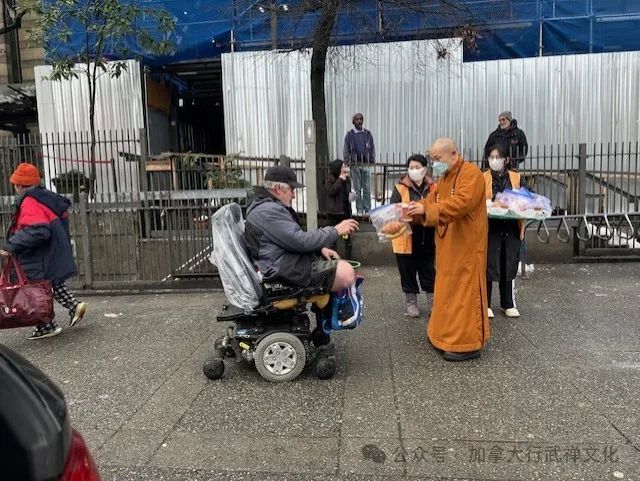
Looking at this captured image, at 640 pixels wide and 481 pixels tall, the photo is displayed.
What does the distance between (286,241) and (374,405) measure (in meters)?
1.27

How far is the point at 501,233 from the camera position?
539cm

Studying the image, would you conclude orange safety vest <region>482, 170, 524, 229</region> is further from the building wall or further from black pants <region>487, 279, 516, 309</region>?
the building wall

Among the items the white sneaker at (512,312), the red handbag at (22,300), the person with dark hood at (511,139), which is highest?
the person with dark hood at (511,139)

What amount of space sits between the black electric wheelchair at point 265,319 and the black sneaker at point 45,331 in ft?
7.31

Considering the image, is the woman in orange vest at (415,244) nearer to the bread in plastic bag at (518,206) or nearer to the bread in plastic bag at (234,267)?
the bread in plastic bag at (518,206)

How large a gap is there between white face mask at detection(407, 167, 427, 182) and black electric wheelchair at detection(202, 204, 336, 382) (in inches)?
79.5

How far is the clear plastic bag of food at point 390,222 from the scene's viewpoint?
171 inches

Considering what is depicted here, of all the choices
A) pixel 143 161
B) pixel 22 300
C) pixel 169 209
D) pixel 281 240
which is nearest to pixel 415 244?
pixel 281 240

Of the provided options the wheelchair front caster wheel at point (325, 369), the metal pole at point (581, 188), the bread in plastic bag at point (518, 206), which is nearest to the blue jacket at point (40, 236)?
the wheelchair front caster wheel at point (325, 369)

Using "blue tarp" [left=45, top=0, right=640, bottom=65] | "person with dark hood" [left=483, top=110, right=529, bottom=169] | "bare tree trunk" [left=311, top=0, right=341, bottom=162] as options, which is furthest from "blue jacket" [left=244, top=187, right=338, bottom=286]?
"blue tarp" [left=45, top=0, right=640, bottom=65]

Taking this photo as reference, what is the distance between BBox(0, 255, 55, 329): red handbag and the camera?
4.92 metres

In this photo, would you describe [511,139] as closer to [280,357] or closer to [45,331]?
[280,357]

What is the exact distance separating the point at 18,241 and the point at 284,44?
25.5 feet

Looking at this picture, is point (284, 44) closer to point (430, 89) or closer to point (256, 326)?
point (430, 89)
